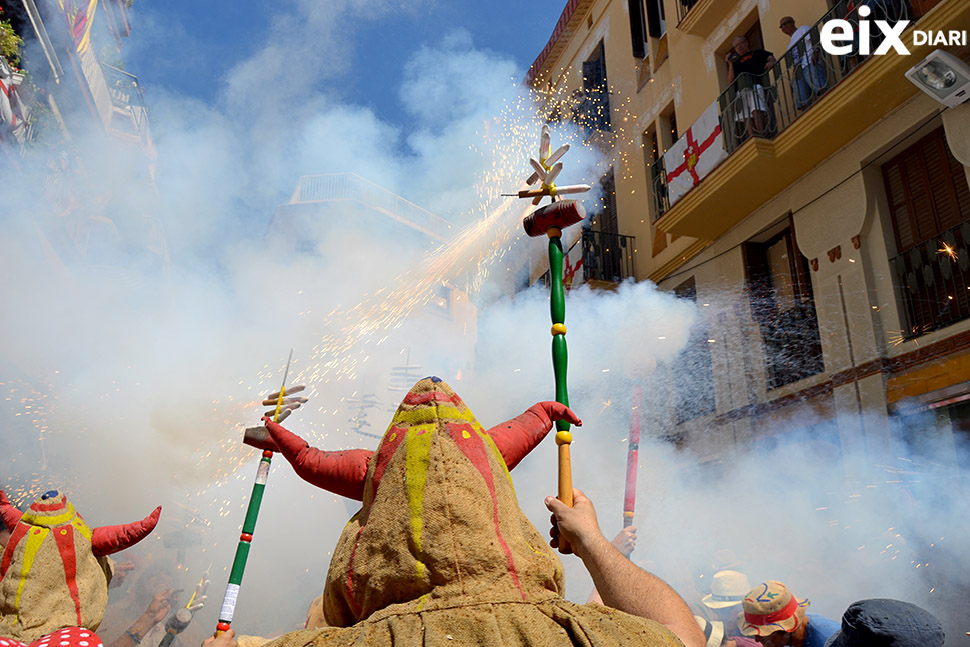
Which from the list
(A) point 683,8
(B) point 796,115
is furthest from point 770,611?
(A) point 683,8

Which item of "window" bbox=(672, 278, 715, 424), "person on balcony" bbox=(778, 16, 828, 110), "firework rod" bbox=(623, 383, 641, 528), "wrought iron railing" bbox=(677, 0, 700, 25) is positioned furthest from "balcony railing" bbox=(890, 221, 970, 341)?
"wrought iron railing" bbox=(677, 0, 700, 25)

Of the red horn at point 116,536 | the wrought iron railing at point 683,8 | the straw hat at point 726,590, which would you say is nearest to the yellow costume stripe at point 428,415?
the red horn at point 116,536

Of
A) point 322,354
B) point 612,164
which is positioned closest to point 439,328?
point 322,354

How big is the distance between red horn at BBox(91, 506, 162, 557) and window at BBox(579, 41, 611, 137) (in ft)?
35.0

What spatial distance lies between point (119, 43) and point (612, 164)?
1534 centimetres

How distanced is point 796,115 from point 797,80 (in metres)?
0.36

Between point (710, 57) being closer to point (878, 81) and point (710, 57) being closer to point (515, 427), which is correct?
point (878, 81)

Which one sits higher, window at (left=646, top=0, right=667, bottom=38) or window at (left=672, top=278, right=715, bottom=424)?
window at (left=646, top=0, right=667, bottom=38)

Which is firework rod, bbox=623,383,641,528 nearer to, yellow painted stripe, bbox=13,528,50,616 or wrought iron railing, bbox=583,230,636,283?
yellow painted stripe, bbox=13,528,50,616

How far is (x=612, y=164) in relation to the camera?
12.4 m

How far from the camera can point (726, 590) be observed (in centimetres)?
452

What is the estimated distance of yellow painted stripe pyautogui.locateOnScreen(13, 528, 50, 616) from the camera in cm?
298

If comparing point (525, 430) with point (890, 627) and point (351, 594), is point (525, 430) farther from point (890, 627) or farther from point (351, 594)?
point (890, 627)

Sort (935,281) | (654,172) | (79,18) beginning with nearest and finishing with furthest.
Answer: (935,281)
(654,172)
(79,18)
